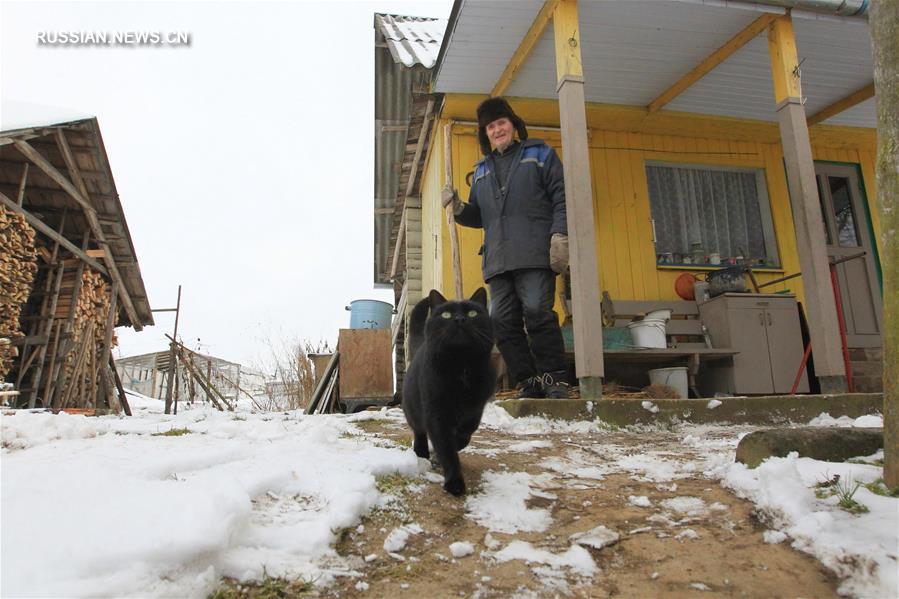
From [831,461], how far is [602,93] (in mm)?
5236

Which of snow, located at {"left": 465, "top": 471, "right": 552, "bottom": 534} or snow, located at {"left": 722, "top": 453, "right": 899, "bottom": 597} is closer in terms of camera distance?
snow, located at {"left": 722, "top": 453, "right": 899, "bottom": 597}

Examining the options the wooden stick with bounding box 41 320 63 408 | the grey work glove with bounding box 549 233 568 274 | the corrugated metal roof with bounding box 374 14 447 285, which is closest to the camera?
the grey work glove with bounding box 549 233 568 274

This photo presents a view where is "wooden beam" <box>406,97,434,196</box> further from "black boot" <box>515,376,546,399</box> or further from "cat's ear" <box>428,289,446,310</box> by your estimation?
"cat's ear" <box>428,289,446,310</box>

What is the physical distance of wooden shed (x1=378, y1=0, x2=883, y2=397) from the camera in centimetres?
427

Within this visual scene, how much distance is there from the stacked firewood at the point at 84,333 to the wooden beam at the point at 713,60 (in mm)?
10330

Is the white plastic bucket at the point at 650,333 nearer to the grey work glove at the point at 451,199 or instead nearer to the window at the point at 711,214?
the window at the point at 711,214

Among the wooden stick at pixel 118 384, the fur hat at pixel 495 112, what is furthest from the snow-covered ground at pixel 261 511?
the wooden stick at pixel 118 384

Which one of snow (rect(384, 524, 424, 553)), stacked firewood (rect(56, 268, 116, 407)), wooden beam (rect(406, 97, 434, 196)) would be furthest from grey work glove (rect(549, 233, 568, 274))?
stacked firewood (rect(56, 268, 116, 407))

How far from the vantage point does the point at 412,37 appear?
6898 mm

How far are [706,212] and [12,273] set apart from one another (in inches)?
401

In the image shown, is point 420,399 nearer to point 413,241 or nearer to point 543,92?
point 543,92

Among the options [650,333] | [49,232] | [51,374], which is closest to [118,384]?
[51,374]

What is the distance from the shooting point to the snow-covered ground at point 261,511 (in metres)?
1.02

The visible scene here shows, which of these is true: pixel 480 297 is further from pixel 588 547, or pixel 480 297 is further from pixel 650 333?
pixel 650 333
